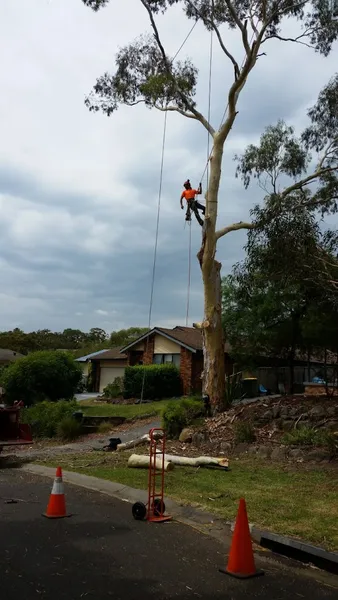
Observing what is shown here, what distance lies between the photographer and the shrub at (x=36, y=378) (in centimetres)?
2603

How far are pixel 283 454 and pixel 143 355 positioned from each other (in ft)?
86.8

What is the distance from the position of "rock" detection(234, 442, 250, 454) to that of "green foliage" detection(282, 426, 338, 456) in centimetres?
98

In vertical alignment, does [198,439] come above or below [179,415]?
below

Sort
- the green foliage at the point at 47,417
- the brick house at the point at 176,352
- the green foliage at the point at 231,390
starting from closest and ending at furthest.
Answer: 1. the green foliage at the point at 231,390
2. the green foliage at the point at 47,417
3. the brick house at the point at 176,352

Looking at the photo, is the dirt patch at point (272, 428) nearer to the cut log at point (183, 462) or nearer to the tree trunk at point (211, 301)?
the cut log at point (183, 462)

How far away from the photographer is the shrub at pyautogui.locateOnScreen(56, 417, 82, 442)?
66.3 feet

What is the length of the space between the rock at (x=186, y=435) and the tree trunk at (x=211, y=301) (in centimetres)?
262

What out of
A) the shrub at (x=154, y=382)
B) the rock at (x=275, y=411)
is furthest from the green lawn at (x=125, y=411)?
→ the rock at (x=275, y=411)

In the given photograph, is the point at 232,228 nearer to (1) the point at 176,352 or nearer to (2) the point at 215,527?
(2) the point at 215,527

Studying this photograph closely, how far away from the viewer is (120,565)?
637 cm

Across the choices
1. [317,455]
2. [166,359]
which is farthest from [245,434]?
[166,359]

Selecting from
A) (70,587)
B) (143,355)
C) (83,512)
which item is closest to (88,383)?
(143,355)

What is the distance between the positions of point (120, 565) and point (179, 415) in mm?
11409

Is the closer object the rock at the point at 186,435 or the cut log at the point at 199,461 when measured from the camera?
the cut log at the point at 199,461
